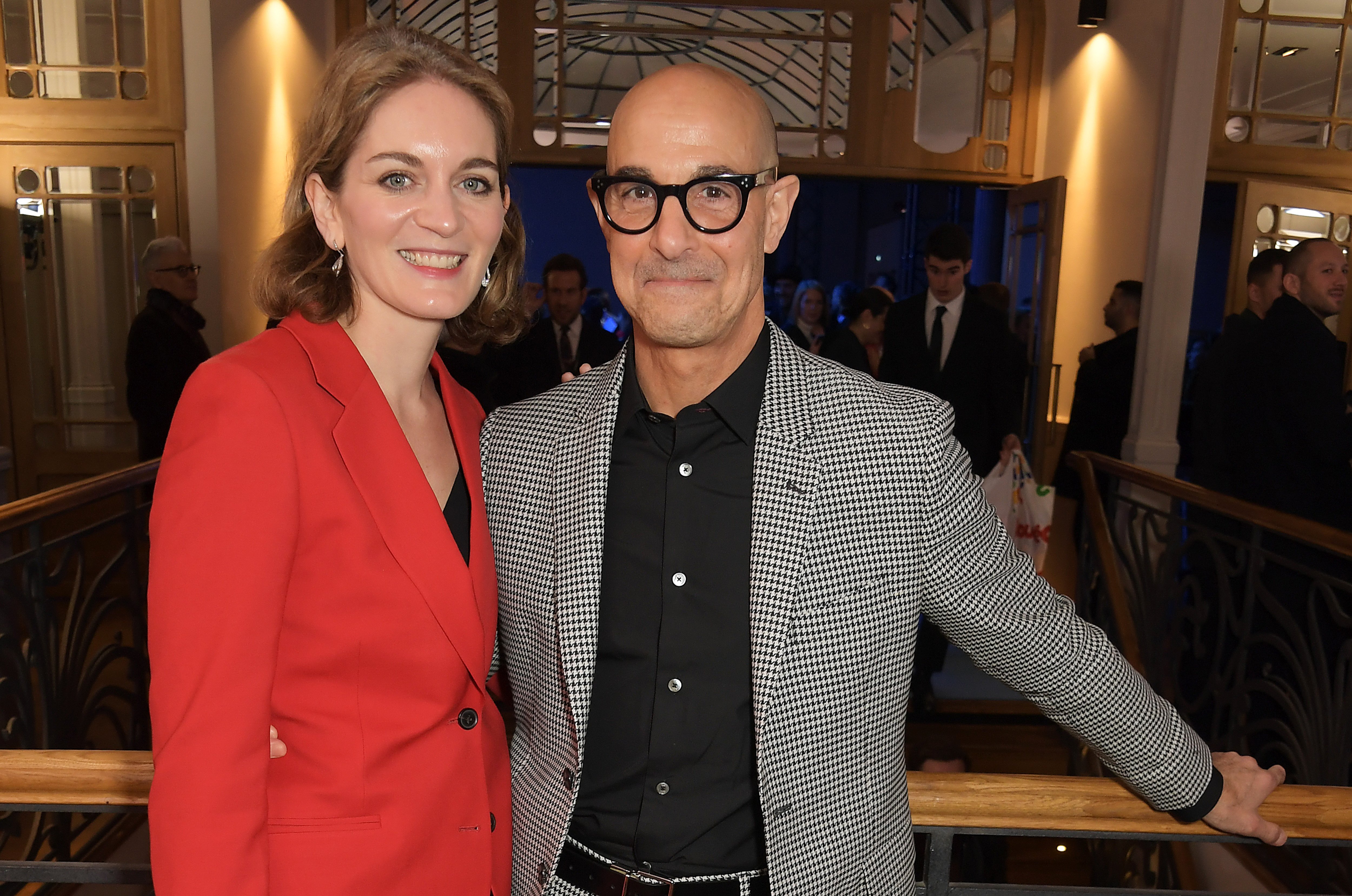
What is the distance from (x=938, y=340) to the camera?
4.72 metres

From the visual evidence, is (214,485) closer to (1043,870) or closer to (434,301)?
(434,301)

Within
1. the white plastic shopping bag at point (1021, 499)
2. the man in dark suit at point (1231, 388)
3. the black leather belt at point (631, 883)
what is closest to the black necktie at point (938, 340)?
the white plastic shopping bag at point (1021, 499)

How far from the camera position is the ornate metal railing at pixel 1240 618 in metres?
2.87

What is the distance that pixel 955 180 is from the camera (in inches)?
281

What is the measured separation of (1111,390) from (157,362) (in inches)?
196

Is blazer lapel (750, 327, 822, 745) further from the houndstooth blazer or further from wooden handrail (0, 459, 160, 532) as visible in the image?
wooden handrail (0, 459, 160, 532)

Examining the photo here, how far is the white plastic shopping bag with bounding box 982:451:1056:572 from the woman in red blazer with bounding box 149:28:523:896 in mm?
3404

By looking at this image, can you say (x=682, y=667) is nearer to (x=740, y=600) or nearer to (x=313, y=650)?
(x=740, y=600)

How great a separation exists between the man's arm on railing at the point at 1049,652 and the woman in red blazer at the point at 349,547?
0.60 meters

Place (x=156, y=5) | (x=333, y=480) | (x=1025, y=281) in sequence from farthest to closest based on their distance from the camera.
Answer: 1. (x=1025, y=281)
2. (x=156, y=5)
3. (x=333, y=480)

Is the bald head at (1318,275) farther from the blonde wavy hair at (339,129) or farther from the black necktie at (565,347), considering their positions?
the blonde wavy hair at (339,129)

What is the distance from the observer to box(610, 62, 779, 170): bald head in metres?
1.20

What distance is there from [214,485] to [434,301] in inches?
15.7

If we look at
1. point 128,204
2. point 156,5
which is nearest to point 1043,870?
point 128,204
